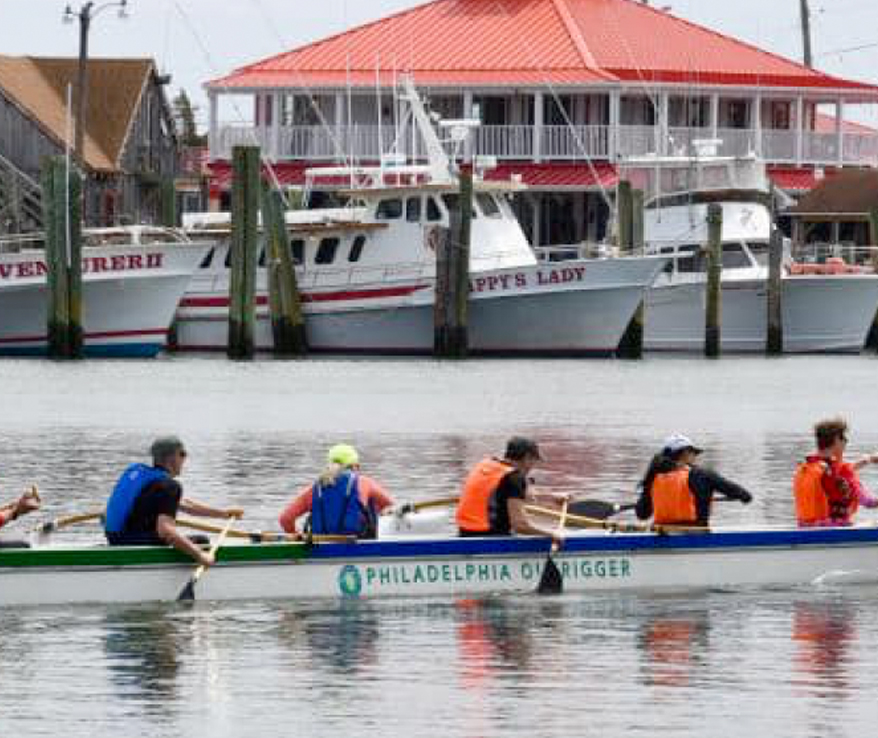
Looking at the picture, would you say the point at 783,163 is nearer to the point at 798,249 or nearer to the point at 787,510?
the point at 798,249

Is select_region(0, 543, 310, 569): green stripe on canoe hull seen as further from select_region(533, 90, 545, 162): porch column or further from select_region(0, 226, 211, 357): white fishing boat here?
select_region(533, 90, 545, 162): porch column

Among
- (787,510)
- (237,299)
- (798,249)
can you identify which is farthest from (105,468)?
(798,249)

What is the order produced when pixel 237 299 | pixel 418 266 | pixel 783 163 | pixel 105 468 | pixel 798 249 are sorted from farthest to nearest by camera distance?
pixel 783 163, pixel 798 249, pixel 418 266, pixel 237 299, pixel 105 468

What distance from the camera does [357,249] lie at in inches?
2717

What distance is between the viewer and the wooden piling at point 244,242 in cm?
6275

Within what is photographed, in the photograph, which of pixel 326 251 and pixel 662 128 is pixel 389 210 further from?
pixel 662 128

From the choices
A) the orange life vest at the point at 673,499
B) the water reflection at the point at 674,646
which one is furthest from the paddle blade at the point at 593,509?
the water reflection at the point at 674,646

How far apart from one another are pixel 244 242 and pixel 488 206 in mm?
7105

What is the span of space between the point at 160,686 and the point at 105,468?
1762cm

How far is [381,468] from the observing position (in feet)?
135

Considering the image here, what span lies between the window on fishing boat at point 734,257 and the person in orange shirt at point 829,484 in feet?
144

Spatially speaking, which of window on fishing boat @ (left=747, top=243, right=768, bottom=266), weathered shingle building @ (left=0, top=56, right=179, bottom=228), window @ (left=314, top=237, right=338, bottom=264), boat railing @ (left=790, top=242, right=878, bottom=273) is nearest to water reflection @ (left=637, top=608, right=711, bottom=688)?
window @ (left=314, top=237, right=338, bottom=264)

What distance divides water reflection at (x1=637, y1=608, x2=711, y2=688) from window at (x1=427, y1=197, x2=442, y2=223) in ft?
134

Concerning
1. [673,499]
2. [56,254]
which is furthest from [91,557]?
[56,254]
